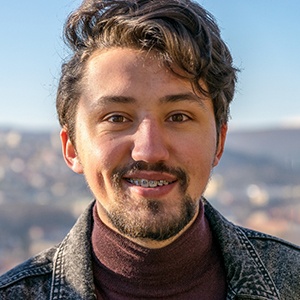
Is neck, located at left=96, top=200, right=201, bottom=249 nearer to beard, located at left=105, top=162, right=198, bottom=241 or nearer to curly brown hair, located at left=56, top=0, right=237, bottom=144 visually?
beard, located at left=105, top=162, right=198, bottom=241

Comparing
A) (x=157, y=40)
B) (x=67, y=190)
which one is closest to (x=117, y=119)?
(x=157, y=40)

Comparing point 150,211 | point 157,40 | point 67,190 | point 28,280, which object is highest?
point 157,40

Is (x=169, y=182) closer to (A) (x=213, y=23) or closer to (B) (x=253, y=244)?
(B) (x=253, y=244)

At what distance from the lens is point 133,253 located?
52.1 inches

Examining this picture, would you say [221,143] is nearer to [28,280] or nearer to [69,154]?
[69,154]

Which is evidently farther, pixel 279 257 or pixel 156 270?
pixel 279 257

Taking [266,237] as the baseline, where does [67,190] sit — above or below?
below

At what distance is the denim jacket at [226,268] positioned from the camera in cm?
131

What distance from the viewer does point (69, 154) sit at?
4.99 ft

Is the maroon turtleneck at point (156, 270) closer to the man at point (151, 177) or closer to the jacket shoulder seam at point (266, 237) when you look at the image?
the man at point (151, 177)

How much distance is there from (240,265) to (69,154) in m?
0.52

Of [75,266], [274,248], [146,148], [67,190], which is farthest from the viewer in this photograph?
[67,190]

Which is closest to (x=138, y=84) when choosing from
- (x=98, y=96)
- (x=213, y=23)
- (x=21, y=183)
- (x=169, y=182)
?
(x=98, y=96)

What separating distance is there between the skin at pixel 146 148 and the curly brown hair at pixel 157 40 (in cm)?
4
